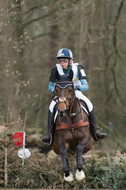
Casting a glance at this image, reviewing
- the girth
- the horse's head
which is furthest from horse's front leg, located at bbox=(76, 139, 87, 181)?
the horse's head

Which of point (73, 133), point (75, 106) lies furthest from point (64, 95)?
point (73, 133)

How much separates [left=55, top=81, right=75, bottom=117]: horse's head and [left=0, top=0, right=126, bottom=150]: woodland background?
1.17 meters

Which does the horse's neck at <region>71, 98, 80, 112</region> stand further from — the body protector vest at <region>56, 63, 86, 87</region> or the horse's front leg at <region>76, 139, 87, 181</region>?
the horse's front leg at <region>76, 139, 87, 181</region>

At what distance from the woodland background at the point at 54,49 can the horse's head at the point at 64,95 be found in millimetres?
1171

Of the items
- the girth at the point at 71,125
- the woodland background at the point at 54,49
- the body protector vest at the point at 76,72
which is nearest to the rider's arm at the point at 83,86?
the body protector vest at the point at 76,72

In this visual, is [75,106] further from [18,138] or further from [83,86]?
[18,138]

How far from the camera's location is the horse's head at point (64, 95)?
19.7 feet

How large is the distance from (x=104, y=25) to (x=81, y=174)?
978 centimetres

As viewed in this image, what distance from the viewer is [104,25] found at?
589 inches

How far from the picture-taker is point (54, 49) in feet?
43.3

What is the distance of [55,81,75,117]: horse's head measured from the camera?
19.7 feet

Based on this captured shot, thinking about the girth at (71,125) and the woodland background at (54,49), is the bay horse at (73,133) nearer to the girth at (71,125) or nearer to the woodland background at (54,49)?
the girth at (71,125)

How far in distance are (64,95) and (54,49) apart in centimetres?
728

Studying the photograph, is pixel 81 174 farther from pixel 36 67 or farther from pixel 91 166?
pixel 36 67
